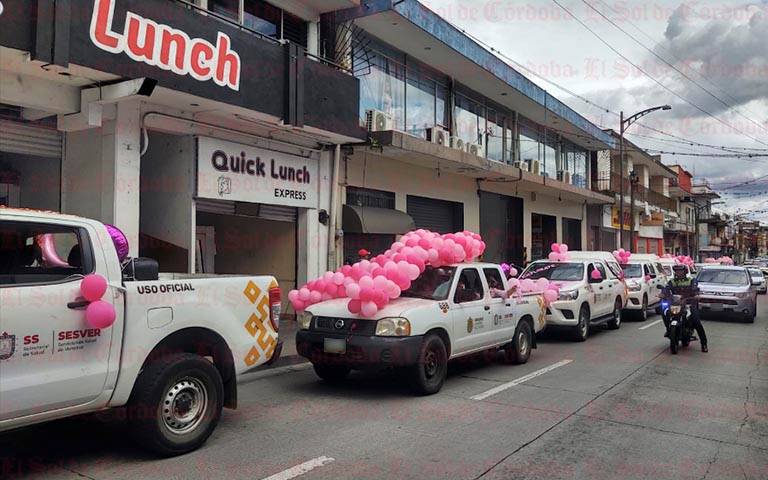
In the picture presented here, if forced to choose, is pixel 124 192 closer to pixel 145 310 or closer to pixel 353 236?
pixel 145 310

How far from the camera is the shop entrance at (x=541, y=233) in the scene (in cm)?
2898

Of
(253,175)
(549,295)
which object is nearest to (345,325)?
(549,295)

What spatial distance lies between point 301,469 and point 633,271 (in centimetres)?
1600

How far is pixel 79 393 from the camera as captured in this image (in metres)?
4.57

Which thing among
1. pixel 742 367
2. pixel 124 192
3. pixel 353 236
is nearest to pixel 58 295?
pixel 124 192

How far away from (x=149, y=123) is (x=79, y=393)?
23.7 ft

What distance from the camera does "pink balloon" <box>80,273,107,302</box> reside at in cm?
448

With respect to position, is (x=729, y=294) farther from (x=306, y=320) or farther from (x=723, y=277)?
(x=306, y=320)

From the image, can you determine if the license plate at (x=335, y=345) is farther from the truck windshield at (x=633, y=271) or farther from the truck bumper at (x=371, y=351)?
the truck windshield at (x=633, y=271)

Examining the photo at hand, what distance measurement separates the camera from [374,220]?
1587 cm

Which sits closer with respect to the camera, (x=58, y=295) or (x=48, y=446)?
(x=58, y=295)

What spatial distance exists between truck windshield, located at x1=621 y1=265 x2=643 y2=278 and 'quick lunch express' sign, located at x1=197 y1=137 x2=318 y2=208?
393 inches

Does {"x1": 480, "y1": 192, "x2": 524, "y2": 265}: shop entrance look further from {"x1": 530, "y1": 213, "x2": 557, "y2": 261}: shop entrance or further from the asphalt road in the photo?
the asphalt road

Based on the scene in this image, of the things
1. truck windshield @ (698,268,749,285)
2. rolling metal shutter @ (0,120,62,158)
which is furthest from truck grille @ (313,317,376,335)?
truck windshield @ (698,268,749,285)
